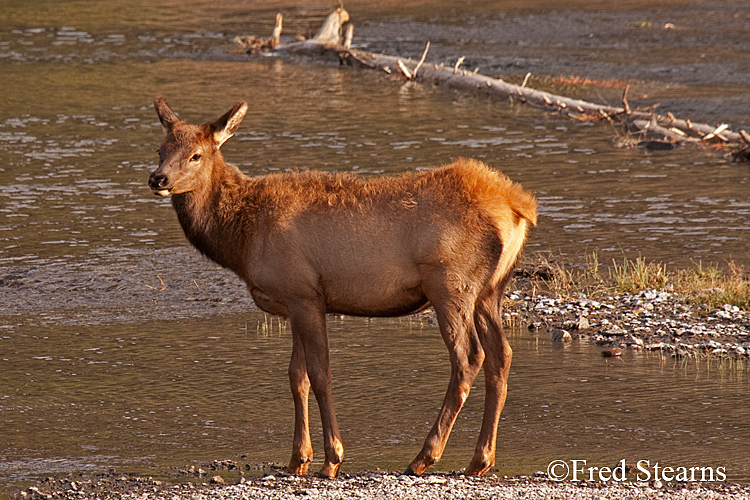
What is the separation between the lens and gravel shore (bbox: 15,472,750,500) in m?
6.59

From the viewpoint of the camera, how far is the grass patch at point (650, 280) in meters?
10.6

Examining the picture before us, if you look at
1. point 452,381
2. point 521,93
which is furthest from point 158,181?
point 521,93

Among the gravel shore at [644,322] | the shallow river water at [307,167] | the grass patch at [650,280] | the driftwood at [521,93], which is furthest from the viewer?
the driftwood at [521,93]

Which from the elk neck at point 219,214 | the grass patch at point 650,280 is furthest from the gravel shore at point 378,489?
the grass patch at point 650,280

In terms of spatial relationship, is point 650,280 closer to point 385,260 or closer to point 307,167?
point 385,260

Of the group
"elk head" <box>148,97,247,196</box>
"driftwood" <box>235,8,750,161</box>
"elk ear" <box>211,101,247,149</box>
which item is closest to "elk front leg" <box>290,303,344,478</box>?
"elk head" <box>148,97,247,196</box>

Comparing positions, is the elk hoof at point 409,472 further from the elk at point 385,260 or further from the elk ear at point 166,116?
the elk ear at point 166,116

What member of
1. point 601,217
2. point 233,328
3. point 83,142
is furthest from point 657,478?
point 83,142

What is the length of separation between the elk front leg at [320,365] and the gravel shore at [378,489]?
6.7 inches

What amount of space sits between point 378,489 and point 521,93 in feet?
57.4

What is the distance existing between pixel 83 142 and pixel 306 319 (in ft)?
46.5

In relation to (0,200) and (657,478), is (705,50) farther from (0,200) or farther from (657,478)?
(657,478)

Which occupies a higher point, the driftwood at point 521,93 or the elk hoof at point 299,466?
the driftwood at point 521,93

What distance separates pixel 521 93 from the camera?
2333 cm
